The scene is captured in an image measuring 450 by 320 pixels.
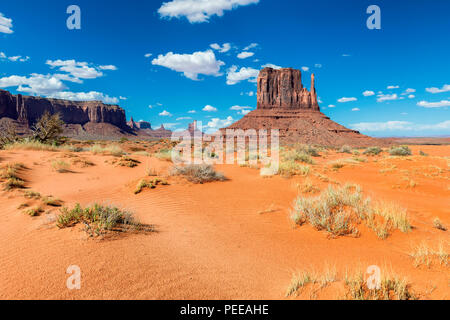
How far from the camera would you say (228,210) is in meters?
6.00

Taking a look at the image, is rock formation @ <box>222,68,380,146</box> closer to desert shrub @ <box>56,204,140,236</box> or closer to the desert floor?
the desert floor

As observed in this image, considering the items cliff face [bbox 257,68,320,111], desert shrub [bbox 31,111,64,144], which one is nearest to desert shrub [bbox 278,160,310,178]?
desert shrub [bbox 31,111,64,144]

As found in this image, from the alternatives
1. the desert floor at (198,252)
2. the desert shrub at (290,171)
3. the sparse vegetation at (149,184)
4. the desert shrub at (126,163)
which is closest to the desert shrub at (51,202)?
the desert floor at (198,252)

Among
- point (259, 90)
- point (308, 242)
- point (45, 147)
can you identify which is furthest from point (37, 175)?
point (259, 90)

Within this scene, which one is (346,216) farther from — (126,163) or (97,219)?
(126,163)

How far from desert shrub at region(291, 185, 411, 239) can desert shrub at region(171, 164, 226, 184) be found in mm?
4513

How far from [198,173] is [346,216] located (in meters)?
5.74

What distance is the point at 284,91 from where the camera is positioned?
89625mm

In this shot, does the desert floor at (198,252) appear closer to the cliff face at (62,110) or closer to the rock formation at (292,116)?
the rock formation at (292,116)

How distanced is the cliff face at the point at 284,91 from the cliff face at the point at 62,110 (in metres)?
94.3

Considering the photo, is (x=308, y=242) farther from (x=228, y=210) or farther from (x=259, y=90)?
(x=259, y=90)

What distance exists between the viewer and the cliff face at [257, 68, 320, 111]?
8750 cm

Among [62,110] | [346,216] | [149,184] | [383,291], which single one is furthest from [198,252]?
[62,110]
